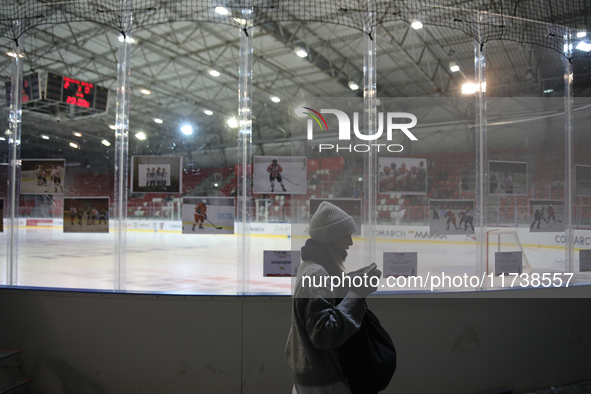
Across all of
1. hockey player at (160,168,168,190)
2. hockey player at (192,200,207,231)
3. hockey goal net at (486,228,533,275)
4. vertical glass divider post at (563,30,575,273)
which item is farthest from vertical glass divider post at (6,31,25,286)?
vertical glass divider post at (563,30,575,273)

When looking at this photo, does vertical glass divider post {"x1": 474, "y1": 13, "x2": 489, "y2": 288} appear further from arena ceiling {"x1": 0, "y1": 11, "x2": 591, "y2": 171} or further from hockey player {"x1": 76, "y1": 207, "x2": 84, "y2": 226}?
hockey player {"x1": 76, "y1": 207, "x2": 84, "y2": 226}

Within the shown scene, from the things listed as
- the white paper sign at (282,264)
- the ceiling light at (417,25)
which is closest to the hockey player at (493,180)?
the ceiling light at (417,25)

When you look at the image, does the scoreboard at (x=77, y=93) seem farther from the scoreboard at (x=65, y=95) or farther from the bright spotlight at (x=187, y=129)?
the bright spotlight at (x=187, y=129)

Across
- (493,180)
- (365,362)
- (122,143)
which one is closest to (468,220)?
(493,180)

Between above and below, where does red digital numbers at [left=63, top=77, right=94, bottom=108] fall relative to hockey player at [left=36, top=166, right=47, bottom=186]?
above

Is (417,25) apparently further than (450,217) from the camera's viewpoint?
Yes

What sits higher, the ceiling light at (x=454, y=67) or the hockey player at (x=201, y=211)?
the ceiling light at (x=454, y=67)

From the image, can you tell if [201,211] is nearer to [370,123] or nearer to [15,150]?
[370,123]

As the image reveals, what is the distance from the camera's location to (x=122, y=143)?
2.65 metres

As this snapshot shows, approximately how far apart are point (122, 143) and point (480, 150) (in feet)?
7.75

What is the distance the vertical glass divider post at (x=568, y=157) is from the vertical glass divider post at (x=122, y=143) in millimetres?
3039

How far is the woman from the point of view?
1.11m

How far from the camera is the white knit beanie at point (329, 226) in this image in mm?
1239

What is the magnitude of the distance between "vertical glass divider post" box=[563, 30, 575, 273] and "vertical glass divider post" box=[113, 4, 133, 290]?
304 centimetres
